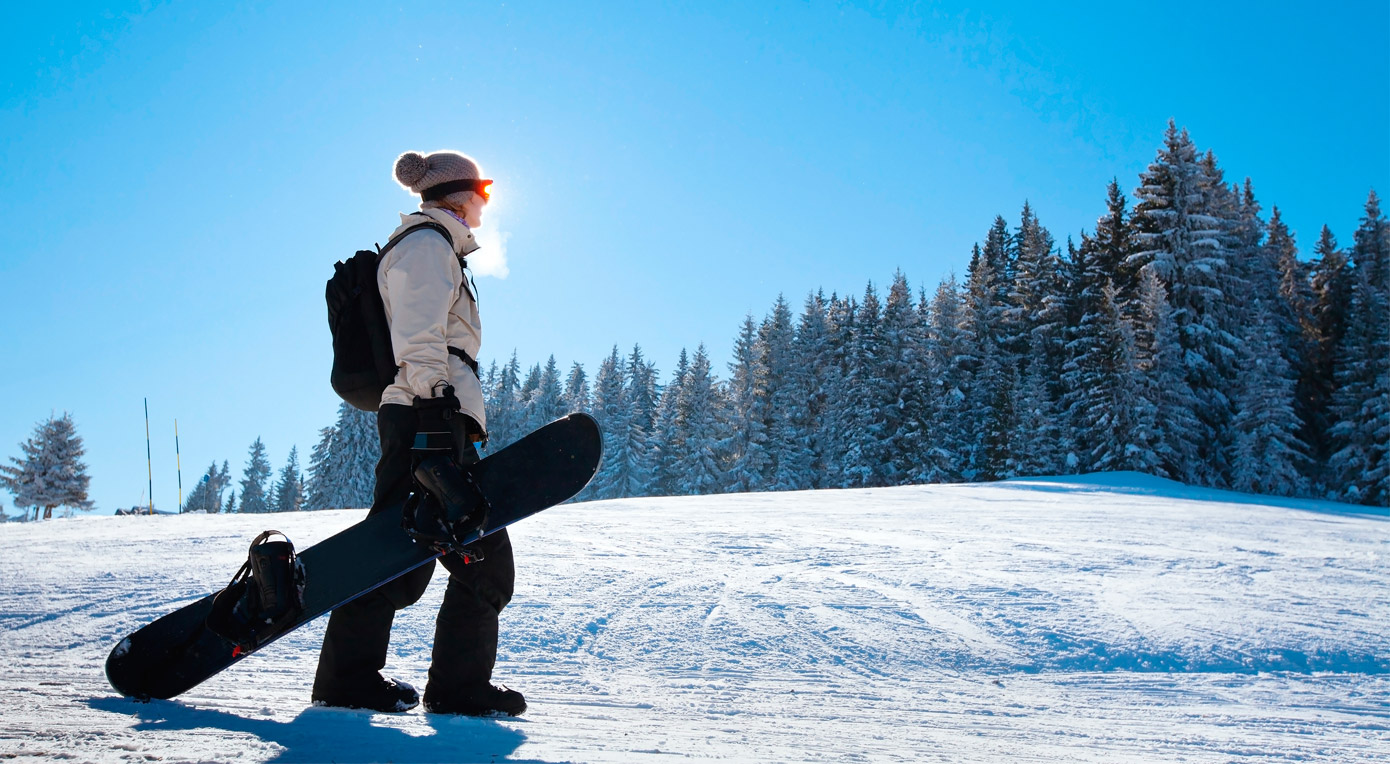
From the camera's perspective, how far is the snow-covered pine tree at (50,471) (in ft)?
104

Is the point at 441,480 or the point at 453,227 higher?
the point at 453,227

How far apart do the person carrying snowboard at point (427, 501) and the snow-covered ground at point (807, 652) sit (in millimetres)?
151

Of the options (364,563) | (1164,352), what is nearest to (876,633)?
(364,563)

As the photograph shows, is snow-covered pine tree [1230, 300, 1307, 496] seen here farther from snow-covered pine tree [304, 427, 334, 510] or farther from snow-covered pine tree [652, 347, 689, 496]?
snow-covered pine tree [304, 427, 334, 510]

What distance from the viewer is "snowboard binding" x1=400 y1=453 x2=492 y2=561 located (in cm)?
219

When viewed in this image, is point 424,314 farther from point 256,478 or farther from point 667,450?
point 256,478

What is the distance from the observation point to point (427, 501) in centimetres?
226

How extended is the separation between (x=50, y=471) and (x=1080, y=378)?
4378 cm

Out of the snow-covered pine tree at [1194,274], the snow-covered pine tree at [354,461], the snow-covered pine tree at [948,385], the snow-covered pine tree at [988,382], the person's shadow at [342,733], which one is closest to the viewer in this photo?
the person's shadow at [342,733]

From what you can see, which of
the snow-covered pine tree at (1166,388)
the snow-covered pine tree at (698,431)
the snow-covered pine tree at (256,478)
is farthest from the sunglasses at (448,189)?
the snow-covered pine tree at (256,478)

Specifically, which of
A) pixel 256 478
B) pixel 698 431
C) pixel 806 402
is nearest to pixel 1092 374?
pixel 806 402

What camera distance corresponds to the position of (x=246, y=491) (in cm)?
6888

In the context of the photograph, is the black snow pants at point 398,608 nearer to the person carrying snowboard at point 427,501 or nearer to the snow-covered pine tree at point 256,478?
the person carrying snowboard at point 427,501

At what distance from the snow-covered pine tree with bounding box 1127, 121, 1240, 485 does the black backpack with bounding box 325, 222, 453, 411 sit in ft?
96.5
